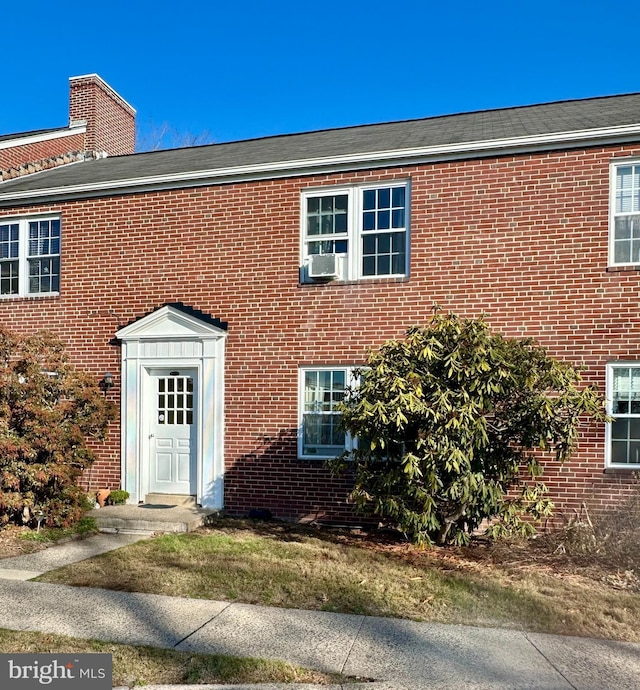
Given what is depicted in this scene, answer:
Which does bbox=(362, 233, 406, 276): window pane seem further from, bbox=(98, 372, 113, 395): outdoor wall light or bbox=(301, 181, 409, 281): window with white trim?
bbox=(98, 372, 113, 395): outdoor wall light

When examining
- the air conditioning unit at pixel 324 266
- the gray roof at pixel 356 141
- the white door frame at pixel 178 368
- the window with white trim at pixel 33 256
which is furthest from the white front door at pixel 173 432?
the gray roof at pixel 356 141

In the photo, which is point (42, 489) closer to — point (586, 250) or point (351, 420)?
point (351, 420)

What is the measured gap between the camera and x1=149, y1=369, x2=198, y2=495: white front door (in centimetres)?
1108

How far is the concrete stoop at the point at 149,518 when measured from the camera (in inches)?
380

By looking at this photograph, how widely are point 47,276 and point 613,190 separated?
30.9 ft

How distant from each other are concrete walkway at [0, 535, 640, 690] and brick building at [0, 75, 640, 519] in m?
4.13

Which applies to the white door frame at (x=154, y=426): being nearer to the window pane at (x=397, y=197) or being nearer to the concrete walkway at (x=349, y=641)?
the window pane at (x=397, y=197)

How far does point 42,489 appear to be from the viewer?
9602 millimetres

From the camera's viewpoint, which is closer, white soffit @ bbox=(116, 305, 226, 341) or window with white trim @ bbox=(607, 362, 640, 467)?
window with white trim @ bbox=(607, 362, 640, 467)

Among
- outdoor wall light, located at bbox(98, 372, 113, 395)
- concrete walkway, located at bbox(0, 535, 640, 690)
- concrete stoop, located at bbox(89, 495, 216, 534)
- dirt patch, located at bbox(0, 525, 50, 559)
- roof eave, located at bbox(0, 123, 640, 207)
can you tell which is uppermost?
roof eave, located at bbox(0, 123, 640, 207)

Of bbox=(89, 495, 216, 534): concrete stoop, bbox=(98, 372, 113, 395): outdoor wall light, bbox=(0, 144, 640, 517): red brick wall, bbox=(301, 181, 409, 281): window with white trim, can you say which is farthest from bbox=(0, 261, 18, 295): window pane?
bbox=(301, 181, 409, 281): window with white trim

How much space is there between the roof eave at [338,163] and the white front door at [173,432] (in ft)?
10.4

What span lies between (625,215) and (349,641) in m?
6.88

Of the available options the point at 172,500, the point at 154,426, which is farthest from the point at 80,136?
the point at 172,500
